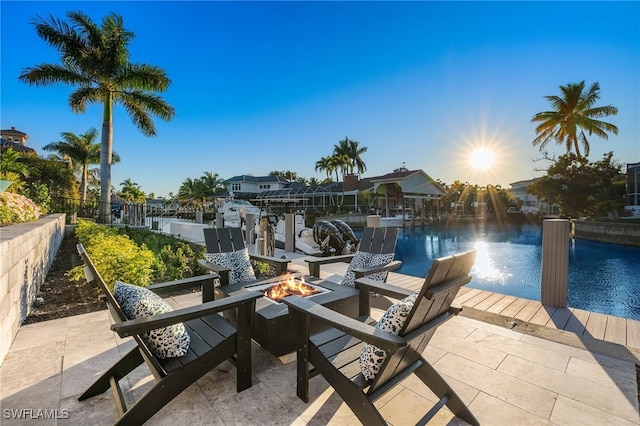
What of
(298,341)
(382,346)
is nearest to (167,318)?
(298,341)

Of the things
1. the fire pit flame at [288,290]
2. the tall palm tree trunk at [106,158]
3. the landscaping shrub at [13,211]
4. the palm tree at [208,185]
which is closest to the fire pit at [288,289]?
the fire pit flame at [288,290]

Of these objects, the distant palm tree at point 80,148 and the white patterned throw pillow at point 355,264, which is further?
the distant palm tree at point 80,148

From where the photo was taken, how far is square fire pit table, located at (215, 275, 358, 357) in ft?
7.44

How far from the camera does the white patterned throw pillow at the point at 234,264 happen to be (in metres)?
3.52

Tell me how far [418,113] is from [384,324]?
14329 mm

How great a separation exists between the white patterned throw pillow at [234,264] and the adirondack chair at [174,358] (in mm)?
1099

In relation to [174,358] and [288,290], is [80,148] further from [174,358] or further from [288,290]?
[174,358]

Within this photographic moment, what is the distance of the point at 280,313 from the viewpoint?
7.73ft

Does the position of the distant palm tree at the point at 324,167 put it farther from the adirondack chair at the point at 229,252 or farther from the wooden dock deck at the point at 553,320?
the adirondack chair at the point at 229,252

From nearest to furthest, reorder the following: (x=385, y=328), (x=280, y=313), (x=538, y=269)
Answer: (x=385, y=328) → (x=280, y=313) → (x=538, y=269)

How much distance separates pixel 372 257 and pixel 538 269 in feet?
32.0

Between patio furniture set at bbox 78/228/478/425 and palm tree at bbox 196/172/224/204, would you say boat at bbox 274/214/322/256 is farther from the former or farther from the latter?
palm tree at bbox 196/172/224/204

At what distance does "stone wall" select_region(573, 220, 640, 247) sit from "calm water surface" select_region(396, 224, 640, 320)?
0.55 meters

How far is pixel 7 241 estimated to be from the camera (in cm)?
247
